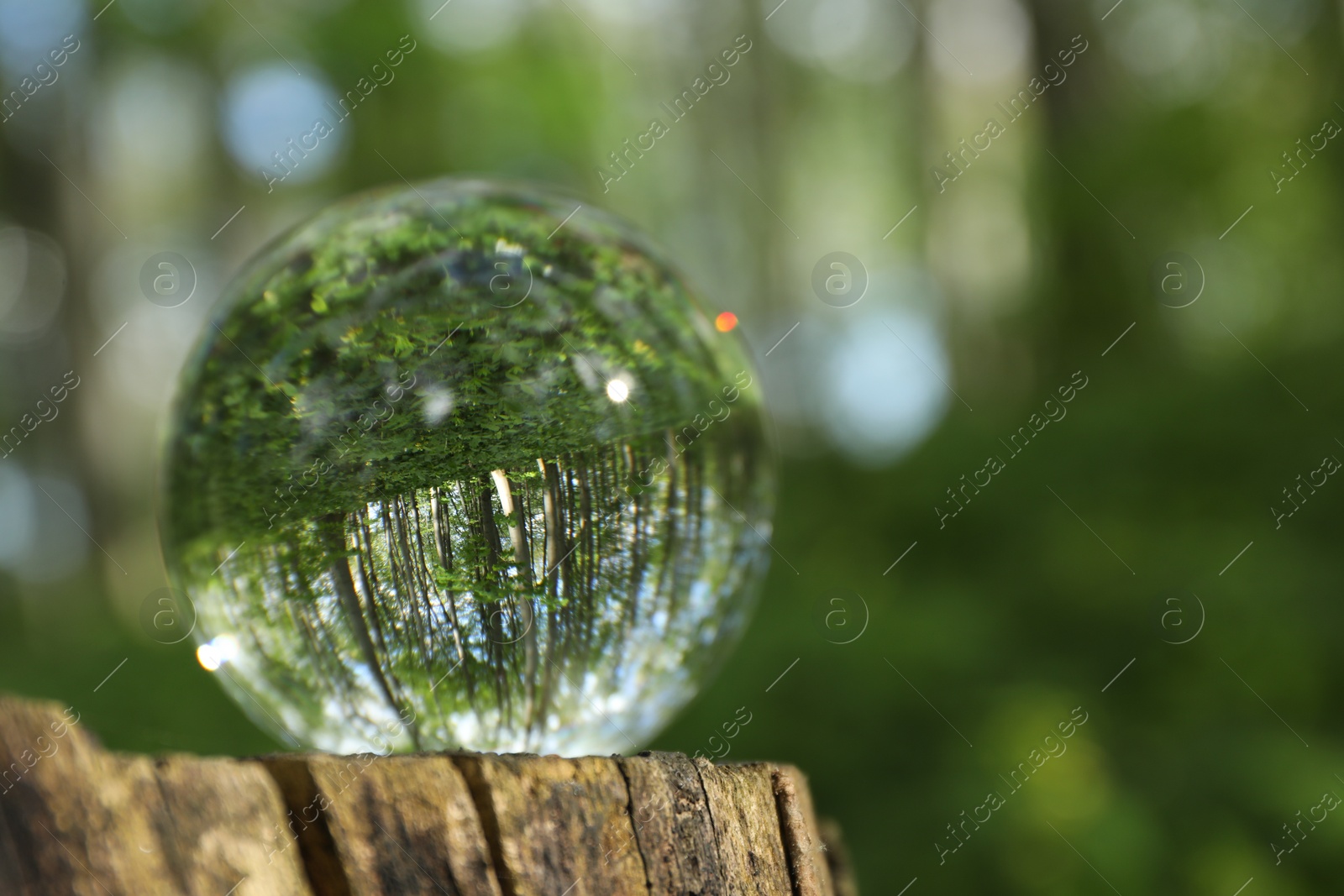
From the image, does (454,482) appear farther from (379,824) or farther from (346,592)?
(379,824)

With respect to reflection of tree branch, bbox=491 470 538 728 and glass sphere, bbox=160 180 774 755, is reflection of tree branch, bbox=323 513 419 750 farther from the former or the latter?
reflection of tree branch, bbox=491 470 538 728

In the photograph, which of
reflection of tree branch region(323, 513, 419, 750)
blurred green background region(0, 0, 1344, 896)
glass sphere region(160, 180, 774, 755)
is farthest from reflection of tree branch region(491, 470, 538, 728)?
blurred green background region(0, 0, 1344, 896)

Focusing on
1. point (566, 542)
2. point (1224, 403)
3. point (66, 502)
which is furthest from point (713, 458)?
point (66, 502)

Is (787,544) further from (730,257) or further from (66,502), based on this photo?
(730,257)

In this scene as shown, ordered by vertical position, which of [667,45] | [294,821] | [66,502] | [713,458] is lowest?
[66,502]

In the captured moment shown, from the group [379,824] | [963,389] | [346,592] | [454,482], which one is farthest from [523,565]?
[963,389]

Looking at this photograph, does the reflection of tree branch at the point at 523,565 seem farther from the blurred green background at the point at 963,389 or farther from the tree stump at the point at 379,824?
the blurred green background at the point at 963,389
